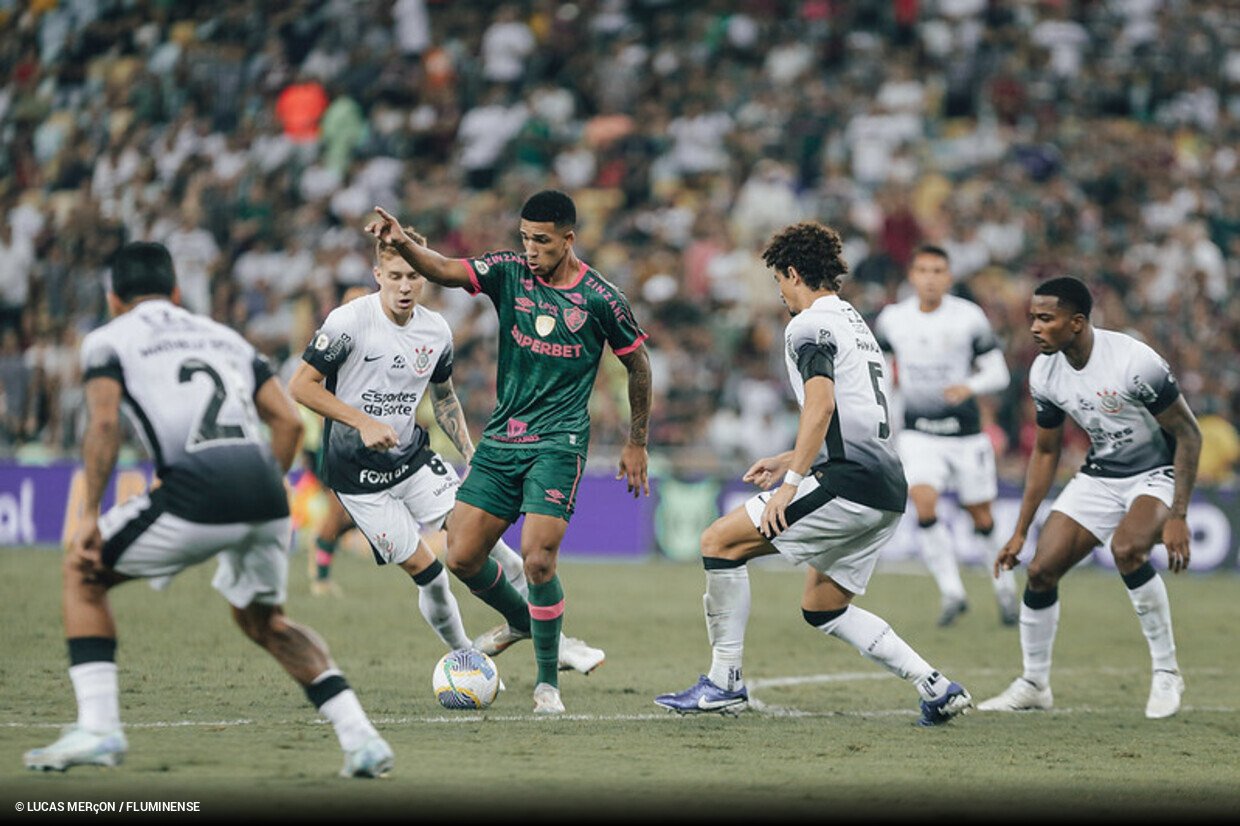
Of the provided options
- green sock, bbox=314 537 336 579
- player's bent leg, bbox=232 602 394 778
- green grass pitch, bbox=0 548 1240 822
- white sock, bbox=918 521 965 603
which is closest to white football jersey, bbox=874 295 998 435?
white sock, bbox=918 521 965 603

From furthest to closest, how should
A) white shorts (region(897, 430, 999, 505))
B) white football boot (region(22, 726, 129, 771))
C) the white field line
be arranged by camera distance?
white shorts (region(897, 430, 999, 505))
the white field line
white football boot (region(22, 726, 129, 771))

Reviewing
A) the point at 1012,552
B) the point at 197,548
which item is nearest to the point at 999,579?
→ the point at 1012,552

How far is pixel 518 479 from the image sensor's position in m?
9.93

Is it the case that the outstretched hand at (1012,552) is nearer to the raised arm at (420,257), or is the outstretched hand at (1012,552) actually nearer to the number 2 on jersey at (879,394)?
the number 2 on jersey at (879,394)

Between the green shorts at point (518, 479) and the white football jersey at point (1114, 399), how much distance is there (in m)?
2.91

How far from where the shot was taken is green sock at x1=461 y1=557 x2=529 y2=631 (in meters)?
10.3

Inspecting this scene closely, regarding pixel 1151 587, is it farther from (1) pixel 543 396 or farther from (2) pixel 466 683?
(2) pixel 466 683

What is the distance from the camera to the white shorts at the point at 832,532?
30.8 feet

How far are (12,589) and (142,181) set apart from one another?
10064 mm

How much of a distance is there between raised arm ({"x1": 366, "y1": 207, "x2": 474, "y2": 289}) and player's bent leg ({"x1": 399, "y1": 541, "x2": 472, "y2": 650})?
1914mm

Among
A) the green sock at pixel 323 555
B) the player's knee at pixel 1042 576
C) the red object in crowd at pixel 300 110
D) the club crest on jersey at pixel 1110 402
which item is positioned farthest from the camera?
the red object in crowd at pixel 300 110

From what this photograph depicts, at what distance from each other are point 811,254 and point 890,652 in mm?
2236

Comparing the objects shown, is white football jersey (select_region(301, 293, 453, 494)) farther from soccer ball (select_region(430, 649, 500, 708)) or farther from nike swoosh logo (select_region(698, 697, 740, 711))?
nike swoosh logo (select_region(698, 697, 740, 711))

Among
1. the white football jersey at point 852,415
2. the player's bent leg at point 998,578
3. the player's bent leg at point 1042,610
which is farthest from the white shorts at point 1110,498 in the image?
the player's bent leg at point 998,578
